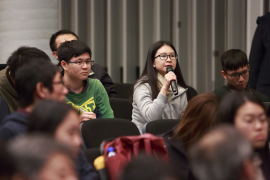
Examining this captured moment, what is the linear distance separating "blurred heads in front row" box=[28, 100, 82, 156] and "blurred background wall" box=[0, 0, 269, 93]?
3526 millimetres

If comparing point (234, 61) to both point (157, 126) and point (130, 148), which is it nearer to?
point (157, 126)

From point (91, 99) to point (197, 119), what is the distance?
1.30 meters

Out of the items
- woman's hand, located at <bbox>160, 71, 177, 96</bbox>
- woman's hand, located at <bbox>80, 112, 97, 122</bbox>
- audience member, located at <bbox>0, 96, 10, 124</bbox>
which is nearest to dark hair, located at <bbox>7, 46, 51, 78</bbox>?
audience member, located at <bbox>0, 96, 10, 124</bbox>

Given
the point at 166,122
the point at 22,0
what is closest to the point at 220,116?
the point at 166,122

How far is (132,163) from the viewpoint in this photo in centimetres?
101

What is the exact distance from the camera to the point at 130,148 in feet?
5.72

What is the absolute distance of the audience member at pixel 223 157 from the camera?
0.99 m

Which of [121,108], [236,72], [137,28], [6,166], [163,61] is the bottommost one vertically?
[121,108]

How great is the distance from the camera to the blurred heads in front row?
4.67 feet

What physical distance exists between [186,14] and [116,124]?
3.01 meters

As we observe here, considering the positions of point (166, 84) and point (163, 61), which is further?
point (163, 61)

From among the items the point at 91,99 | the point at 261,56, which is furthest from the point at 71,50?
the point at 261,56

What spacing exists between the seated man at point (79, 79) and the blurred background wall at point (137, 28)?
2101 millimetres

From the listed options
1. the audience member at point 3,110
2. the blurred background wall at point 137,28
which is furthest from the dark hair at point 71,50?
the blurred background wall at point 137,28
